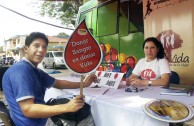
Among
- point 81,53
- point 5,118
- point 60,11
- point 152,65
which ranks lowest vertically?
point 5,118

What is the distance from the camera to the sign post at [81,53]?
63.6 inches

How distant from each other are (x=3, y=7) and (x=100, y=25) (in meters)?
2.37

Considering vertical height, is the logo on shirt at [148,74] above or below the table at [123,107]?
above

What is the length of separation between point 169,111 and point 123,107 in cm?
32

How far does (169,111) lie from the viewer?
4.86 ft

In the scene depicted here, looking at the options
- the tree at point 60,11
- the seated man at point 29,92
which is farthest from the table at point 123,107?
the tree at point 60,11

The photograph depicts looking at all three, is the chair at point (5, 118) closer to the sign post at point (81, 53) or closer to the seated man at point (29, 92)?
the seated man at point (29, 92)

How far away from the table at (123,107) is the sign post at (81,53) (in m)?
0.34

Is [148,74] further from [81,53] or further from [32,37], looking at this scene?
[32,37]

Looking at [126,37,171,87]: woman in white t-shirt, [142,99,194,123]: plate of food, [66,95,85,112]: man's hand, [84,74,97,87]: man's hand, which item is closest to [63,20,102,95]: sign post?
[66,95,85,112]: man's hand

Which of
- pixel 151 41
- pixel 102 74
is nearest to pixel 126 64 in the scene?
pixel 151 41

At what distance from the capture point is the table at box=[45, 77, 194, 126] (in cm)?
157

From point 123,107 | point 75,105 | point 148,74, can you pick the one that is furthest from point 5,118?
point 148,74

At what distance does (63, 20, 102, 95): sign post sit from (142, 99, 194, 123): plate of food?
47cm
